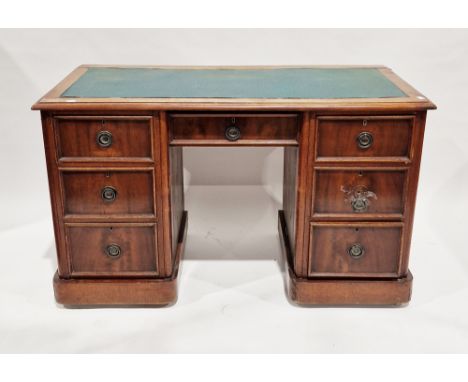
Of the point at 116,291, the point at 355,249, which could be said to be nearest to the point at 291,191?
the point at 355,249

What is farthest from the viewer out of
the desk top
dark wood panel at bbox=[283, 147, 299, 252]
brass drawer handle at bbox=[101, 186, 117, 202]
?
dark wood panel at bbox=[283, 147, 299, 252]

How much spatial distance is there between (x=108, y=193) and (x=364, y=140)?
82cm

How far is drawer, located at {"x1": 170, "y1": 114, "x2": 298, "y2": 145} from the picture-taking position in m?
2.10

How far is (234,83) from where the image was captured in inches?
90.5

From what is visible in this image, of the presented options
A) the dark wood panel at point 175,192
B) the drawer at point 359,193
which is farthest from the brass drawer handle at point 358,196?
the dark wood panel at point 175,192

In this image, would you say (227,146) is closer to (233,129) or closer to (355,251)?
(233,129)

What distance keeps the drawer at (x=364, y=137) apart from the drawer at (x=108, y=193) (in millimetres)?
558

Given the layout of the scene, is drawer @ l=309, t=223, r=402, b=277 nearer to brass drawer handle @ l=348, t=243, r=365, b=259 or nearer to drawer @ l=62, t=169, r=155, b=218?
brass drawer handle @ l=348, t=243, r=365, b=259

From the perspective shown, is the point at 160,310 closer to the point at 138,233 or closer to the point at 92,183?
the point at 138,233

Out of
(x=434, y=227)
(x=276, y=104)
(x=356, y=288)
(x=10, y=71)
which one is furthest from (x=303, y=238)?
(x=10, y=71)

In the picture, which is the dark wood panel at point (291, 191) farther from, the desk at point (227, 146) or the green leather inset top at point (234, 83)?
the green leather inset top at point (234, 83)

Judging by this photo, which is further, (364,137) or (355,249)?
(355,249)

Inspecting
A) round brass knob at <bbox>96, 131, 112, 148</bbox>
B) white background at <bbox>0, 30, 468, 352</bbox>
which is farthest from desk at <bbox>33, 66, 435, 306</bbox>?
white background at <bbox>0, 30, 468, 352</bbox>

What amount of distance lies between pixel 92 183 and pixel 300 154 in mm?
662
